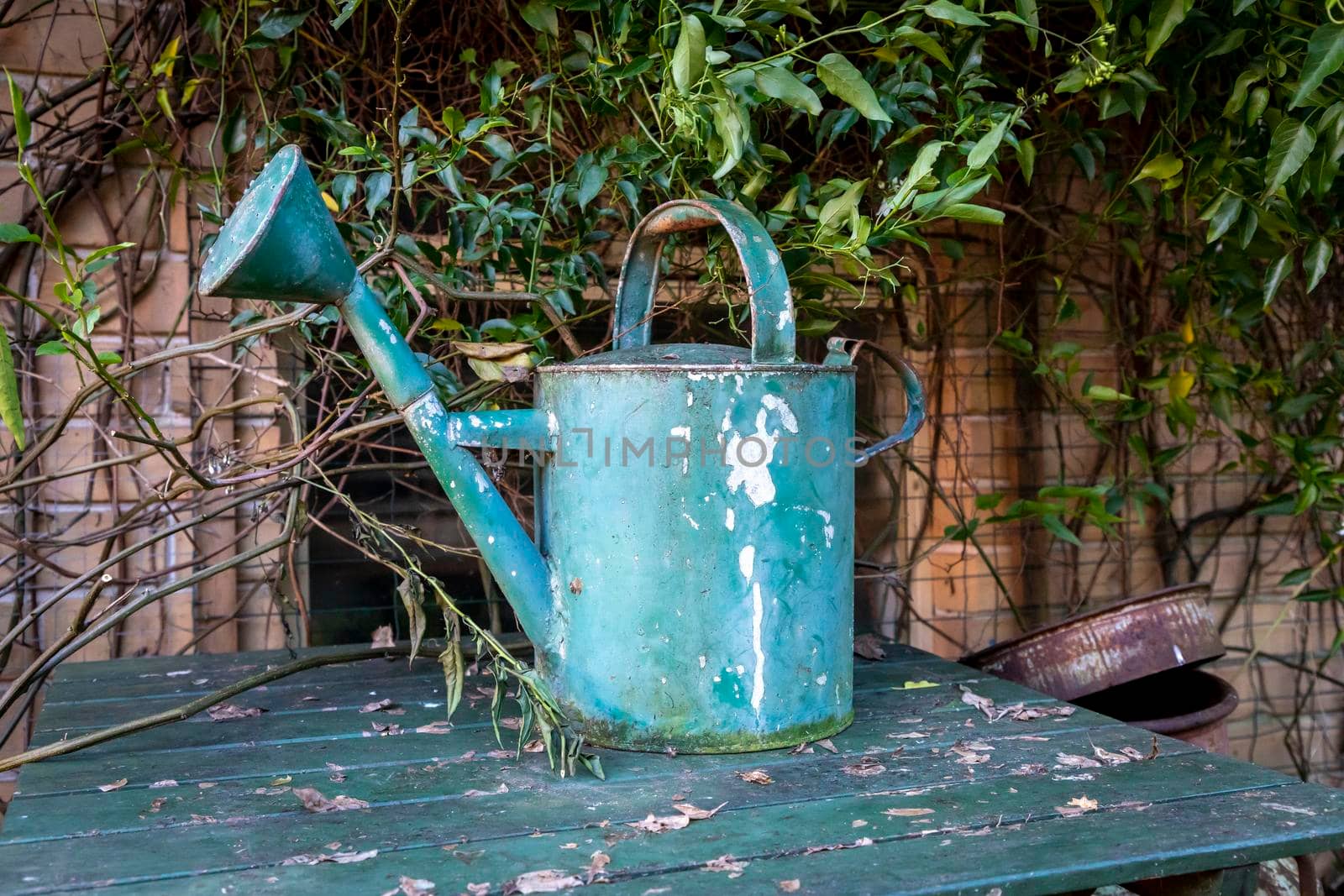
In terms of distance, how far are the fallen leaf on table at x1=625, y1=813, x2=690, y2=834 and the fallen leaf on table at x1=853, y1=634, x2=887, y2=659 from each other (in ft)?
2.82

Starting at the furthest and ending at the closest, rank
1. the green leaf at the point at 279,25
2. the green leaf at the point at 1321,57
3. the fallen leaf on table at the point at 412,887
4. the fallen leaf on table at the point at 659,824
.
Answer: the green leaf at the point at 279,25 < the green leaf at the point at 1321,57 < the fallen leaf on table at the point at 659,824 < the fallen leaf on table at the point at 412,887

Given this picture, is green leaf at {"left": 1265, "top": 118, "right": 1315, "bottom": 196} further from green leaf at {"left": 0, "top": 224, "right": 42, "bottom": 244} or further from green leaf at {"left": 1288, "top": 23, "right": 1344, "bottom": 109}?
green leaf at {"left": 0, "top": 224, "right": 42, "bottom": 244}

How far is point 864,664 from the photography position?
1826 millimetres

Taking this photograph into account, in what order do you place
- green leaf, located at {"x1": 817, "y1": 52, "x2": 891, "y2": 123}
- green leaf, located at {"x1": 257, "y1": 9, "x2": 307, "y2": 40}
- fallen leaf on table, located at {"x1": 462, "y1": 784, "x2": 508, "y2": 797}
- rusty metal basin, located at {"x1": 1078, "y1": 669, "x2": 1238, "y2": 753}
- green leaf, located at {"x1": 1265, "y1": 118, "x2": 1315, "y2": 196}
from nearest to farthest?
fallen leaf on table, located at {"x1": 462, "y1": 784, "x2": 508, "y2": 797} → green leaf, located at {"x1": 817, "y1": 52, "x2": 891, "y2": 123} → green leaf, located at {"x1": 1265, "y1": 118, "x2": 1315, "y2": 196} → green leaf, located at {"x1": 257, "y1": 9, "x2": 307, "y2": 40} → rusty metal basin, located at {"x1": 1078, "y1": 669, "x2": 1238, "y2": 753}

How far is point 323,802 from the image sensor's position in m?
1.11

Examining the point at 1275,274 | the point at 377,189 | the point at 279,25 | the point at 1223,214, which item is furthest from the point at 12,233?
the point at 1275,274

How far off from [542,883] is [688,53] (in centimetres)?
96

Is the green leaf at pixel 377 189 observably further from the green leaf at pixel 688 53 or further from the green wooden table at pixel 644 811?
the green wooden table at pixel 644 811

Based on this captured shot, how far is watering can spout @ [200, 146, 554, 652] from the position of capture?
1.12 meters

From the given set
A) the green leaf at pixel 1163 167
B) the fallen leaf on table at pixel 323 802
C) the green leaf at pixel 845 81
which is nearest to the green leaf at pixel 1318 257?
the green leaf at pixel 1163 167

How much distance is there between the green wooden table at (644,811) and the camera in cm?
94

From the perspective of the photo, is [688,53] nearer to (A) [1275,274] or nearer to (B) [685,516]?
Answer: (B) [685,516]

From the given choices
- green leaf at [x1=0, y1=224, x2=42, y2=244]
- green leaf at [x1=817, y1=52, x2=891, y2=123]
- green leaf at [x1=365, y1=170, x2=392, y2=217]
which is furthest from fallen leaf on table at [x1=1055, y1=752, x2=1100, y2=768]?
green leaf at [x1=0, y1=224, x2=42, y2=244]

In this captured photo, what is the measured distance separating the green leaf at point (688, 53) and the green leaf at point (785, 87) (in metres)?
0.09
